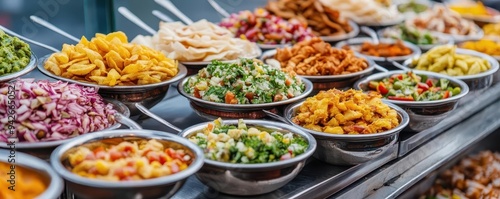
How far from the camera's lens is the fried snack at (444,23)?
4.27 meters

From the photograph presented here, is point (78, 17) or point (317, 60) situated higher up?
point (78, 17)

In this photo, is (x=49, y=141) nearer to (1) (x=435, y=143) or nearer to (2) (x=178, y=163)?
(2) (x=178, y=163)

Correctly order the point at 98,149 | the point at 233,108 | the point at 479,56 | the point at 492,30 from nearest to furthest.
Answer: the point at 98,149
the point at 233,108
the point at 479,56
the point at 492,30

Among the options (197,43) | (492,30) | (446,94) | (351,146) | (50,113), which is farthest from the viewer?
(492,30)

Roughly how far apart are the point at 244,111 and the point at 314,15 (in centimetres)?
174

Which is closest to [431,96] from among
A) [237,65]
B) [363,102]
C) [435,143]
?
[435,143]

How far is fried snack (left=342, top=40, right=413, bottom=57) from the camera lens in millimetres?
3496

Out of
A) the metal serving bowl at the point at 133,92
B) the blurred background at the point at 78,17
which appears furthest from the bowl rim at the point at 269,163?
the blurred background at the point at 78,17

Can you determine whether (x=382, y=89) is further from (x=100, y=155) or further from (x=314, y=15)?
(x=100, y=155)

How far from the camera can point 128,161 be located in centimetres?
164

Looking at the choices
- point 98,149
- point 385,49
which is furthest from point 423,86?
point 98,149

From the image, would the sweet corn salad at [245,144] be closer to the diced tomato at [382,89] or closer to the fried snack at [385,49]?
the diced tomato at [382,89]

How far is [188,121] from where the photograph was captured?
8.49 feet

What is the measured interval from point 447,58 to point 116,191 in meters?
2.32
